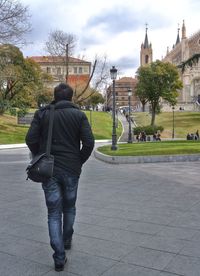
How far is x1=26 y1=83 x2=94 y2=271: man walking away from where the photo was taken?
385 cm

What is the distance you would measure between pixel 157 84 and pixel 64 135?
2053 inches

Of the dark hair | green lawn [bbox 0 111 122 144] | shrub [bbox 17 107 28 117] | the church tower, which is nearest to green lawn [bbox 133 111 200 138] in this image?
green lawn [bbox 0 111 122 144]

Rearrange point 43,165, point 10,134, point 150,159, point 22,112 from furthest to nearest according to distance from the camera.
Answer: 1. point 22,112
2. point 10,134
3. point 150,159
4. point 43,165

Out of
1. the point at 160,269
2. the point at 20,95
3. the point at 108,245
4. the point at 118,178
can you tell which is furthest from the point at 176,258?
the point at 20,95

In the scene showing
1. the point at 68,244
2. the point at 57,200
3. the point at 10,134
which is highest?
the point at 57,200

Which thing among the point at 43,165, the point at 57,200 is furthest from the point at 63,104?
the point at 57,200

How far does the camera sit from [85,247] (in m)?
4.62

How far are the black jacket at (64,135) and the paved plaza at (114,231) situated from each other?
3.67 ft

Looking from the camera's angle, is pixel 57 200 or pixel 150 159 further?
pixel 150 159

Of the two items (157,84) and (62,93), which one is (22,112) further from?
(62,93)

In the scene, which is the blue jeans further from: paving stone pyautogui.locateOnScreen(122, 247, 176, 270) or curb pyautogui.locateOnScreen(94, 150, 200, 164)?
curb pyautogui.locateOnScreen(94, 150, 200, 164)

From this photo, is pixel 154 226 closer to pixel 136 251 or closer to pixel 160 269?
pixel 136 251

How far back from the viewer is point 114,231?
209 inches

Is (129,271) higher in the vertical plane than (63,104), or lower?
lower
